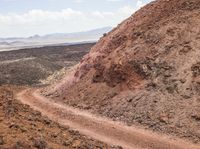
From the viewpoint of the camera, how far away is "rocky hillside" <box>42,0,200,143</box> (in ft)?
103

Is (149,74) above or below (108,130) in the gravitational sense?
above

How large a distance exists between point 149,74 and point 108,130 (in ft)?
24.7

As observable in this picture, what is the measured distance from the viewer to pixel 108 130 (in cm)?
3075

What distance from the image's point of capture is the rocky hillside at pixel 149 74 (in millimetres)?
31453

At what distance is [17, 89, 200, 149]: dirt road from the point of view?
1062 inches

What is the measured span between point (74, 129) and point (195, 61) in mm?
10881

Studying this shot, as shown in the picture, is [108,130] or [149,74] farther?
[149,74]

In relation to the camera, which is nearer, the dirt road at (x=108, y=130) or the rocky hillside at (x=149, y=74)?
the dirt road at (x=108, y=130)

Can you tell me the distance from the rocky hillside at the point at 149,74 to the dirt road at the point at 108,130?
97 centimetres

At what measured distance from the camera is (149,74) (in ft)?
119

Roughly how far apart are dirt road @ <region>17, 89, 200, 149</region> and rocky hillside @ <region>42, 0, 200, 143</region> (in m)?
0.97

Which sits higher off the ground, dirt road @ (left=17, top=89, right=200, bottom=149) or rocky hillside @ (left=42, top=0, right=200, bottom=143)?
rocky hillside @ (left=42, top=0, right=200, bottom=143)

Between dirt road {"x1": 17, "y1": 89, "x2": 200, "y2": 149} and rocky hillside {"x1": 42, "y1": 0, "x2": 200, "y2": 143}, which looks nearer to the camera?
dirt road {"x1": 17, "y1": 89, "x2": 200, "y2": 149}

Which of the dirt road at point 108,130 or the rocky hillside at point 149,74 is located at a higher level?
the rocky hillside at point 149,74
